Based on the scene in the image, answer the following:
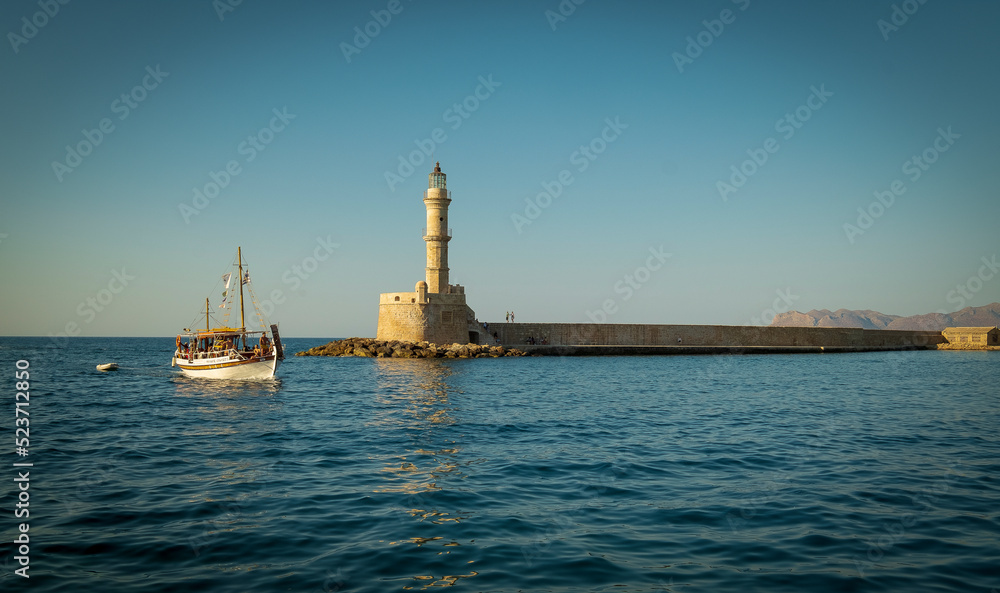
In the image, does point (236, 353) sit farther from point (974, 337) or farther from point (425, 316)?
point (974, 337)

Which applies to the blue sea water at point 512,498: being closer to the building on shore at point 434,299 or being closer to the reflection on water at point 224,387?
the reflection on water at point 224,387

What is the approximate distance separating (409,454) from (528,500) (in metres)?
3.71

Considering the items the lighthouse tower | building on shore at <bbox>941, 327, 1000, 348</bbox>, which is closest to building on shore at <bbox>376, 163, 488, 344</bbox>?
the lighthouse tower

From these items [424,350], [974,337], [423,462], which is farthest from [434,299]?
[974,337]

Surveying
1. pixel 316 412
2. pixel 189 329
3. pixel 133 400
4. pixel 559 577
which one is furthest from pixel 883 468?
pixel 189 329

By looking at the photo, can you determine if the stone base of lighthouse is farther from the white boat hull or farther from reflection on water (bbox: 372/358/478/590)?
reflection on water (bbox: 372/358/478/590)

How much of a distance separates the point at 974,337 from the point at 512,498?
2552 inches

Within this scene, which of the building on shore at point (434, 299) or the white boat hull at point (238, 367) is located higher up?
the building on shore at point (434, 299)

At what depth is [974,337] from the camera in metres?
57.7

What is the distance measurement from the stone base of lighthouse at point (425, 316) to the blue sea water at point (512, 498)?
24.3m

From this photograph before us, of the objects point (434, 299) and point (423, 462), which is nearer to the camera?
point (423, 462)

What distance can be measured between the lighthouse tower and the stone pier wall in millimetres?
7072

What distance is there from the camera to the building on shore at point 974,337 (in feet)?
186

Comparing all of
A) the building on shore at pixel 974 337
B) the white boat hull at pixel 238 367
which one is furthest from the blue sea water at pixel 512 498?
the building on shore at pixel 974 337
